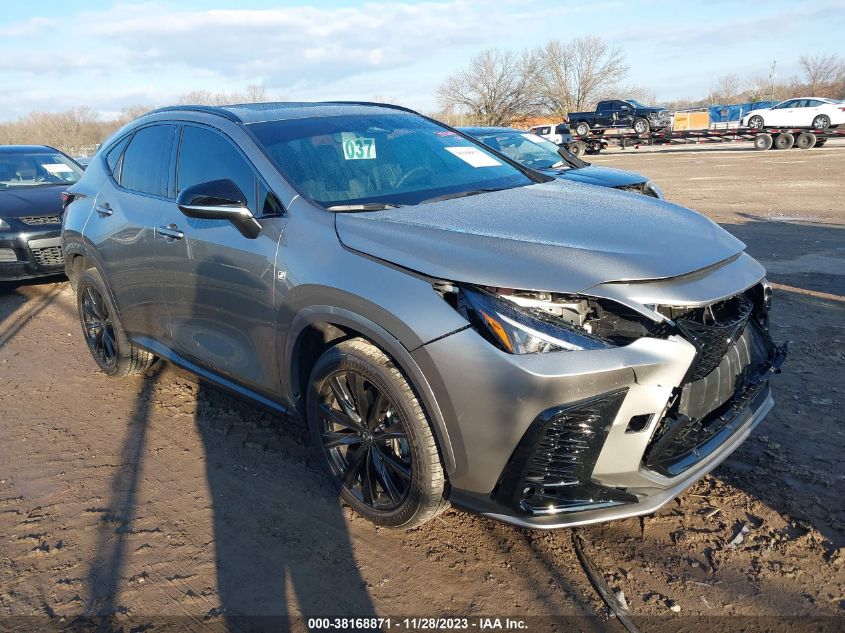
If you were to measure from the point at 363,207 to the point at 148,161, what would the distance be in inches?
75.1

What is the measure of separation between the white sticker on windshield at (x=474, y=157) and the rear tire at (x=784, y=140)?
29890mm

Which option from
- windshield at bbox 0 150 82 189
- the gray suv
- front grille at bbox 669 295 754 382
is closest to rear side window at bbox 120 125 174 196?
the gray suv

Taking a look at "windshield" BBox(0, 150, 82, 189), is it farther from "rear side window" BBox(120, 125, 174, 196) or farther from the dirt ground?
the dirt ground

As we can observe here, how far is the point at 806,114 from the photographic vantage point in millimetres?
27859

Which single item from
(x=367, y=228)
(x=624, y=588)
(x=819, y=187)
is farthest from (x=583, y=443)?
(x=819, y=187)

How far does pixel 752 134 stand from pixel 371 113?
99.9 ft

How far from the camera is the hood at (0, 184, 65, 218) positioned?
8.00m

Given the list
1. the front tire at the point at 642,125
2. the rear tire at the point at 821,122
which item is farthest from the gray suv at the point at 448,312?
the front tire at the point at 642,125

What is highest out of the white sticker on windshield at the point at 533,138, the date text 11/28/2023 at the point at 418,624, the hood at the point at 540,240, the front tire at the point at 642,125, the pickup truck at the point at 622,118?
the pickup truck at the point at 622,118

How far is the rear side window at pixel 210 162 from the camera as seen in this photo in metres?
3.39

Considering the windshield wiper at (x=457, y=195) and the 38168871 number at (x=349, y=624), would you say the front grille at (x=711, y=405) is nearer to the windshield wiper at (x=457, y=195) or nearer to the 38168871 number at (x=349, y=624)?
the 38168871 number at (x=349, y=624)

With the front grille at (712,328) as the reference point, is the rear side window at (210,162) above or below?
above

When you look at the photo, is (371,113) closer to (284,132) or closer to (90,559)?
(284,132)

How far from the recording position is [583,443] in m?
2.39
